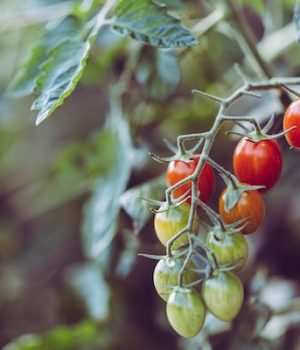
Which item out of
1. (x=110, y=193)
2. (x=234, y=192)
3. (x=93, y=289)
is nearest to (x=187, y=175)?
(x=234, y=192)

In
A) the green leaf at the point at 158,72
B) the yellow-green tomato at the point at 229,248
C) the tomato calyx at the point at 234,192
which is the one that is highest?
the tomato calyx at the point at 234,192

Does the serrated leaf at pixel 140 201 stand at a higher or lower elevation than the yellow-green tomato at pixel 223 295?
lower

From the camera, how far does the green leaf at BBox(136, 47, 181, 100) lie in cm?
112

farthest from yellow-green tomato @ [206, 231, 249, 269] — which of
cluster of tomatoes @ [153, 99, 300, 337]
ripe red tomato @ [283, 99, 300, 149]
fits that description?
ripe red tomato @ [283, 99, 300, 149]

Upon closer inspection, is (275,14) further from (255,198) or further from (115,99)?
(255,198)

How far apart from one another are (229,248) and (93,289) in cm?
68

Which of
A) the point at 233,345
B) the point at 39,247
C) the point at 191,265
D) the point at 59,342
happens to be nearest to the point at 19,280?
the point at 39,247

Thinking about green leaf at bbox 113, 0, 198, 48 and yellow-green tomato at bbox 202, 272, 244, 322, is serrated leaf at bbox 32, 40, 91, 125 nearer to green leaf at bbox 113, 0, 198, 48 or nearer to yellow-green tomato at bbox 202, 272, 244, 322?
green leaf at bbox 113, 0, 198, 48

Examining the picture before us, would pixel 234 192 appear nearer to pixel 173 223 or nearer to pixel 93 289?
pixel 173 223

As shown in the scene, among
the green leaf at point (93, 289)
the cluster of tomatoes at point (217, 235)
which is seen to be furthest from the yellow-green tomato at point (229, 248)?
the green leaf at point (93, 289)

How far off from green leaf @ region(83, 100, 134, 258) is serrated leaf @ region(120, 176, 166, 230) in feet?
0.23

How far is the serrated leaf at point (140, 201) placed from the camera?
0.98 metres

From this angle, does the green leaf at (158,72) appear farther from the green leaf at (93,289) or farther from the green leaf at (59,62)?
the green leaf at (93,289)

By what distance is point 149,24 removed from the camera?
3.07 feet
